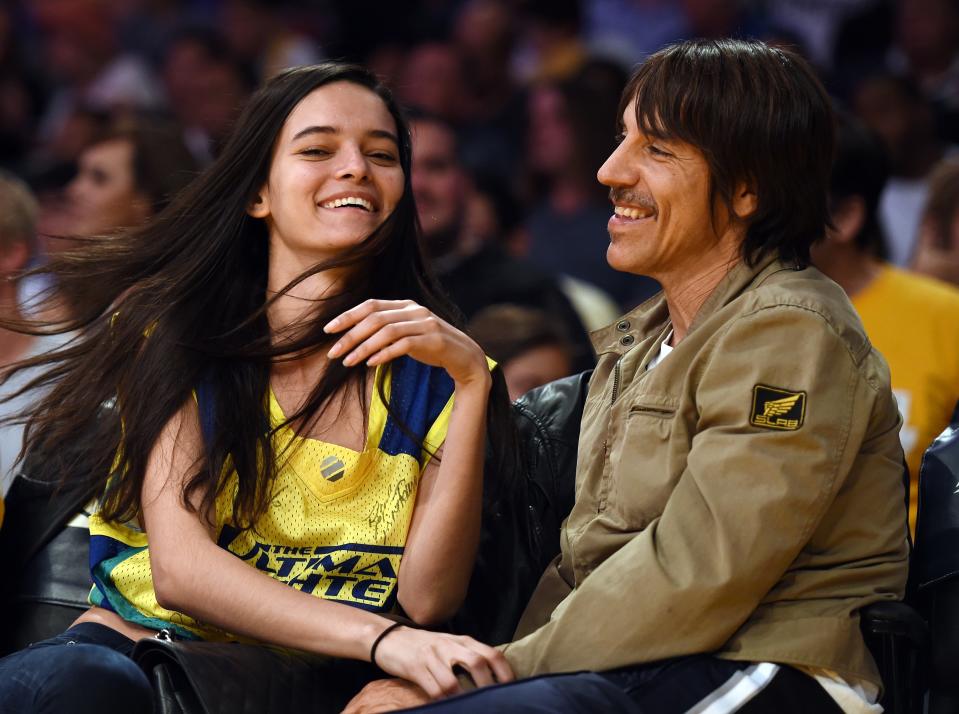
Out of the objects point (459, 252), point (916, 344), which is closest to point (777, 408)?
point (916, 344)

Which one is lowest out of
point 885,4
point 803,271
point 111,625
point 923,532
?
point 111,625

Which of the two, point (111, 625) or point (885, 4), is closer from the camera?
point (111, 625)

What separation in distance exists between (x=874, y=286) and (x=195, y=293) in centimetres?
217

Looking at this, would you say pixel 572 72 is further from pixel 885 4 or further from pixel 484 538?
pixel 484 538

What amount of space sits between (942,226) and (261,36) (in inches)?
186

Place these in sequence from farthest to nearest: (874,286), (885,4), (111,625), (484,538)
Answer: (885,4)
(874,286)
(484,538)
(111,625)

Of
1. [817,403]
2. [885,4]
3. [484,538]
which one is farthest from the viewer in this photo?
[885,4]

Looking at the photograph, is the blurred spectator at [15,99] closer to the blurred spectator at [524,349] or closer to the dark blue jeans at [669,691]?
the blurred spectator at [524,349]

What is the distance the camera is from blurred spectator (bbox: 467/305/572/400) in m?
4.51

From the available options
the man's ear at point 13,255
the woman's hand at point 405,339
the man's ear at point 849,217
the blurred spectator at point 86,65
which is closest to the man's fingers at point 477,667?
the woman's hand at point 405,339

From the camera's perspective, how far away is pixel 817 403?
2.39 m

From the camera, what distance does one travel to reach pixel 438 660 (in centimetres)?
246

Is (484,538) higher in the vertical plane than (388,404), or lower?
lower

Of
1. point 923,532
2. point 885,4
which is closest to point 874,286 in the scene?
point 923,532
